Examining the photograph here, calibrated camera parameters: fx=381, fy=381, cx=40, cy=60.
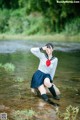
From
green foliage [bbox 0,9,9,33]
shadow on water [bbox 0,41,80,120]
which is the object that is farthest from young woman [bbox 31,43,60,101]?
green foliage [bbox 0,9,9,33]

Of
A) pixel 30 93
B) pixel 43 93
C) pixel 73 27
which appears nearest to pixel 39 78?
pixel 43 93

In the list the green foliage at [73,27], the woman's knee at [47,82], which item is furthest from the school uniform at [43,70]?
the green foliage at [73,27]

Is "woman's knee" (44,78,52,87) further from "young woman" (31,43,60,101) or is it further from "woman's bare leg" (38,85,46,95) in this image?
"woman's bare leg" (38,85,46,95)

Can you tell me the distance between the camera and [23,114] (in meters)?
7.06

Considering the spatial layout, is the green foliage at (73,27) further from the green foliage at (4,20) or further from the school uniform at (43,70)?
the school uniform at (43,70)

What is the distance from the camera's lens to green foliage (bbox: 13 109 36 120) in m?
6.86

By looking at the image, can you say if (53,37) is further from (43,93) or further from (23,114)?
(23,114)

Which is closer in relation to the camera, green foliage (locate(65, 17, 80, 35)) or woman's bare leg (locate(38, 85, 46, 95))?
woman's bare leg (locate(38, 85, 46, 95))

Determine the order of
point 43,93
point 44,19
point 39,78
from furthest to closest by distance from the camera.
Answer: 1. point 44,19
2. point 39,78
3. point 43,93

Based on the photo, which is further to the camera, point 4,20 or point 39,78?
point 4,20

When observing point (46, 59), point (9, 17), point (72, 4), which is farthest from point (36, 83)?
point (9, 17)

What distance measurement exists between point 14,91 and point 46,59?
120 cm

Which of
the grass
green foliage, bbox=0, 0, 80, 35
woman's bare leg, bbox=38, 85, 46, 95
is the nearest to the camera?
woman's bare leg, bbox=38, 85, 46, 95

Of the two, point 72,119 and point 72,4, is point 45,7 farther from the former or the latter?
point 72,119
